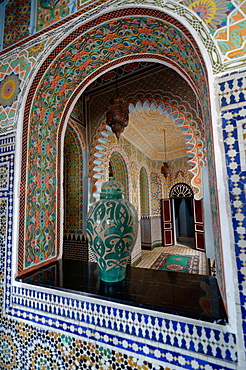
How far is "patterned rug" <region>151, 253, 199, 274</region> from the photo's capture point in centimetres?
495

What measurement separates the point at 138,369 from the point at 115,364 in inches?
5.7

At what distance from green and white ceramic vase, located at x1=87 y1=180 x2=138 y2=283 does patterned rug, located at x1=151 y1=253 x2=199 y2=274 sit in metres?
3.92

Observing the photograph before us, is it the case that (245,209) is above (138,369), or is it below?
above

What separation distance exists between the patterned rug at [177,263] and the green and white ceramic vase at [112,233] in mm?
3921

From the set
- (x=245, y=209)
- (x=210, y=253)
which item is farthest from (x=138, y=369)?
(x=245, y=209)

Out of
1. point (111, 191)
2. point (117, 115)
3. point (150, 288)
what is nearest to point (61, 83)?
point (117, 115)

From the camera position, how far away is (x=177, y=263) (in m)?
5.48

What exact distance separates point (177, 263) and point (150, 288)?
4.60 m

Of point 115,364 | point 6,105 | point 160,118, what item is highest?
point 160,118

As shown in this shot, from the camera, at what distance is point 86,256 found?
3.42 meters

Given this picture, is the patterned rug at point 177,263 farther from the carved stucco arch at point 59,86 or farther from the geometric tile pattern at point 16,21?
the geometric tile pattern at point 16,21

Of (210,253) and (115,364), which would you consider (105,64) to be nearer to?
(210,253)

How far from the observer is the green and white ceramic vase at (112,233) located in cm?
129

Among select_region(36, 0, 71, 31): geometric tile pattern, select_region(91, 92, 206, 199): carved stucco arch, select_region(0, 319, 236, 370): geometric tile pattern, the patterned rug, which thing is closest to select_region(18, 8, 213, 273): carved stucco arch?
select_region(36, 0, 71, 31): geometric tile pattern
